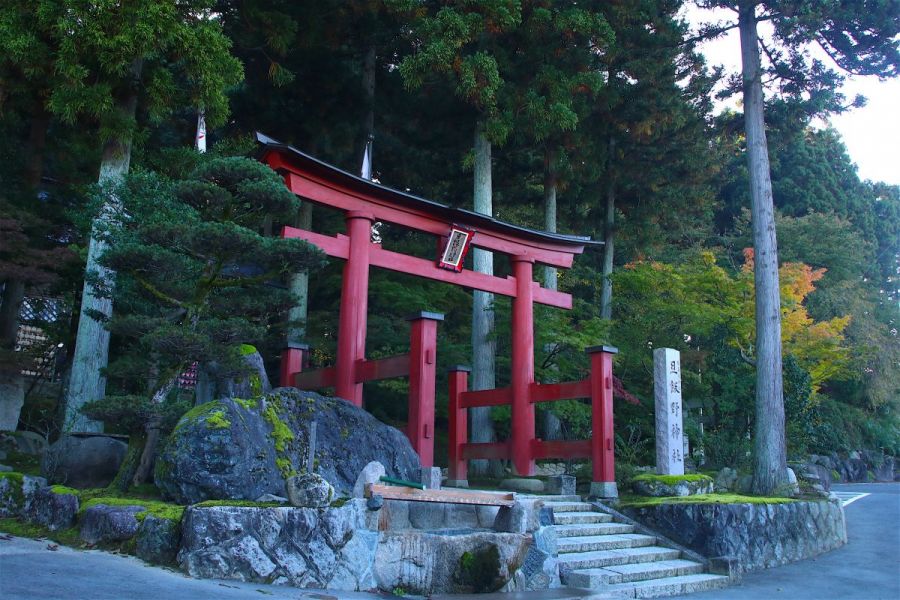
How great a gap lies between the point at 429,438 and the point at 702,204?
15.6 m

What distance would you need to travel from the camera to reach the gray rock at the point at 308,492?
654 centimetres

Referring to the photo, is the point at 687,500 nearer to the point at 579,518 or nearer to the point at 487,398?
the point at 579,518

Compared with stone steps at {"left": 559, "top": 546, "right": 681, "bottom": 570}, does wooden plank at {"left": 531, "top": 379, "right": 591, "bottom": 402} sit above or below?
above

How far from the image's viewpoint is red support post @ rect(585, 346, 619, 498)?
35.7ft

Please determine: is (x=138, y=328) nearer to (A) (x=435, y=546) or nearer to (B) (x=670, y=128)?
(A) (x=435, y=546)

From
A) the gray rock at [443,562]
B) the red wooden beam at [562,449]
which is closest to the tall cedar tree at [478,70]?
the red wooden beam at [562,449]

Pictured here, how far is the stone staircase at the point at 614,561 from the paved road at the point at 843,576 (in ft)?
1.27

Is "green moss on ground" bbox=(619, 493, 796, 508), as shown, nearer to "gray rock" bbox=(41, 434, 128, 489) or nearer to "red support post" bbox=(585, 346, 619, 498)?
"red support post" bbox=(585, 346, 619, 498)

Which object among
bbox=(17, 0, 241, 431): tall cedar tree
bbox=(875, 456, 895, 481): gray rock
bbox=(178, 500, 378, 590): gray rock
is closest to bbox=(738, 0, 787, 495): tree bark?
bbox=(178, 500, 378, 590): gray rock

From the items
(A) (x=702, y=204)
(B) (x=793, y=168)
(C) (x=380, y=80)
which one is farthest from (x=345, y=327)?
(B) (x=793, y=168)

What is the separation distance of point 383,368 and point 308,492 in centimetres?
434

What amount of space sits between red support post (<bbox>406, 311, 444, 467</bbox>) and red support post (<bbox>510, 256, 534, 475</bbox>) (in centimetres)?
234

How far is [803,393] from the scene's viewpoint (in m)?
17.6

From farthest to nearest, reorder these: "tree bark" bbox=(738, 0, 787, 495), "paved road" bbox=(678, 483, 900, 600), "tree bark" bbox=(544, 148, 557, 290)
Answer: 1. "tree bark" bbox=(544, 148, 557, 290)
2. "tree bark" bbox=(738, 0, 787, 495)
3. "paved road" bbox=(678, 483, 900, 600)
